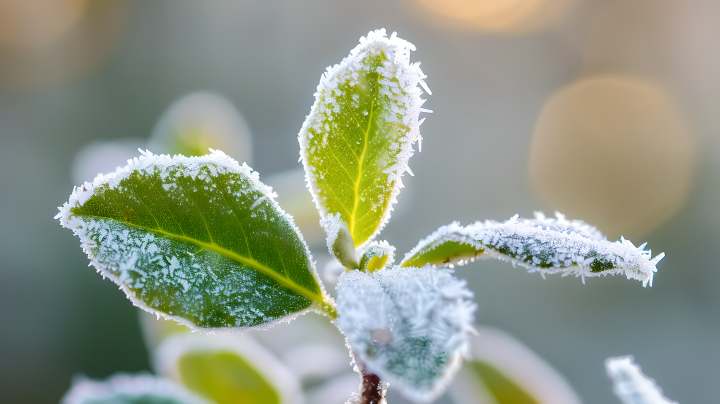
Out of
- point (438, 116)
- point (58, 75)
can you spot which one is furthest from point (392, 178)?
point (58, 75)

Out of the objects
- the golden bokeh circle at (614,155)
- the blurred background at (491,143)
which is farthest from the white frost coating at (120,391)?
the golden bokeh circle at (614,155)

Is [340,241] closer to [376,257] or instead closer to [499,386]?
[376,257]

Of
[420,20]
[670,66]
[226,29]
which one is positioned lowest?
[670,66]

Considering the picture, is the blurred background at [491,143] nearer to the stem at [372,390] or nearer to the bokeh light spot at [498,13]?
the bokeh light spot at [498,13]

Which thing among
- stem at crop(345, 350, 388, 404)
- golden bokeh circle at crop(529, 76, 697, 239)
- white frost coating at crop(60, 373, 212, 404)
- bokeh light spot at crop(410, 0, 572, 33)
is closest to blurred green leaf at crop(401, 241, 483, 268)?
stem at crop(345, 350, 388, 404)

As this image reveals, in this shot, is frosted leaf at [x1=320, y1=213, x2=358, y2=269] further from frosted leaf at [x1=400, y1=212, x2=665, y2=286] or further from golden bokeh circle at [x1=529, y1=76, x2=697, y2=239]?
golden bokeh circle at [x1=529, y1=76, x2=697, y2=239]

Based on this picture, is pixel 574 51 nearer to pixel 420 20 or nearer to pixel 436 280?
pixel 420 20
